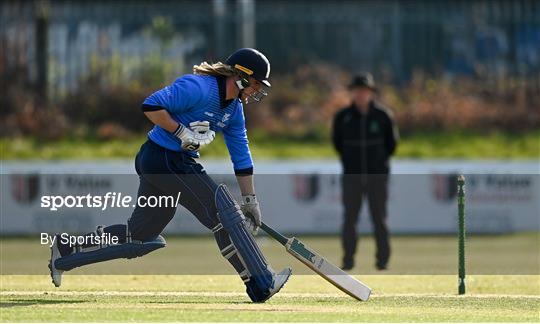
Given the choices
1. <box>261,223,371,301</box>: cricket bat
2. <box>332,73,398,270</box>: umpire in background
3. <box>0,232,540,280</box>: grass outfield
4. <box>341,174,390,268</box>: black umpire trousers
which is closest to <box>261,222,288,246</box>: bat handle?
<box>261,223,371,301</box>: cricket bat

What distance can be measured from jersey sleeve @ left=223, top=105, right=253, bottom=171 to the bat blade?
27.8 inches

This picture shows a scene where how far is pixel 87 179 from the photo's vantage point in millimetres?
18047

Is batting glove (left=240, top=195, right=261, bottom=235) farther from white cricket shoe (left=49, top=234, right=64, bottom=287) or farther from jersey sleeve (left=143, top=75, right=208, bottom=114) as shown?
white cricket shoe (left=49, top=234, right=64, bottom=287)

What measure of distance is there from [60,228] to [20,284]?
0.70 meters

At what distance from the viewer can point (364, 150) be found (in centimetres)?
1606

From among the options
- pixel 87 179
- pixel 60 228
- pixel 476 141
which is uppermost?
pixel 60 228

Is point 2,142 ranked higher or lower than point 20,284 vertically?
lower

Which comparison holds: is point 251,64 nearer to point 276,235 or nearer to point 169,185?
point 169,185

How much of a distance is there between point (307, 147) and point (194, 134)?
15.5m

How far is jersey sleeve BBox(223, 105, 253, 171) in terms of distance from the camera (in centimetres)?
1063

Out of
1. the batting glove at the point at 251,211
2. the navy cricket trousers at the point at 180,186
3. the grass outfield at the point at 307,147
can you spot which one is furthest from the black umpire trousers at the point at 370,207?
the grass outfield at the point at 307,147

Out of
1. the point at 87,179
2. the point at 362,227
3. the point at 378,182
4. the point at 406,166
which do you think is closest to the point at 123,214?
the point at 378,182

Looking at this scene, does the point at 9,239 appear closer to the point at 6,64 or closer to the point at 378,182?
the point at 378,182

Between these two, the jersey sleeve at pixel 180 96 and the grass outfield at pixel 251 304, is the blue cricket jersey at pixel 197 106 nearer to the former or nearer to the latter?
the jersey sleeve at pixel 180 96
